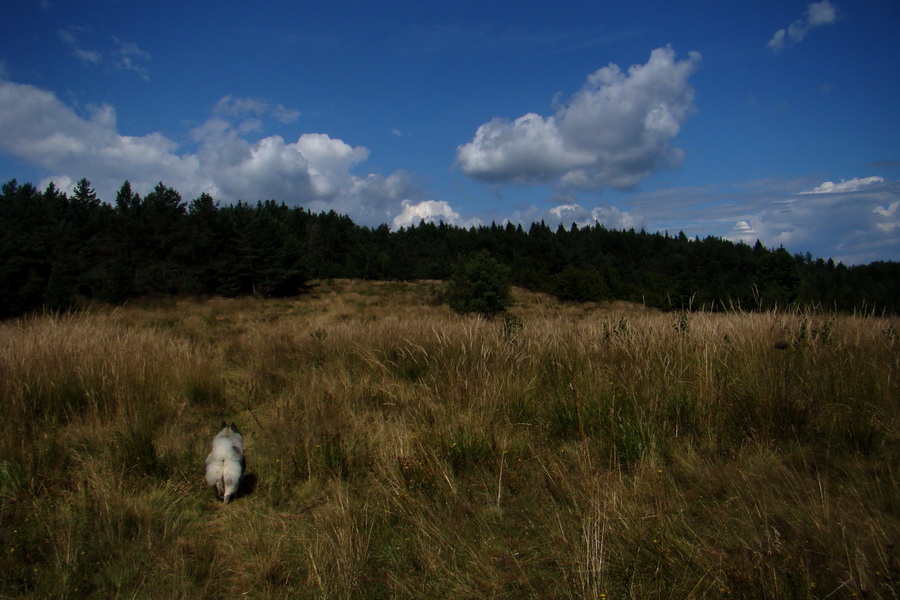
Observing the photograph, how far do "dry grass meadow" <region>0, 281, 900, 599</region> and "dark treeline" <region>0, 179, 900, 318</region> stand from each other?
5.73 feet

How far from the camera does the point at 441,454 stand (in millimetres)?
2613

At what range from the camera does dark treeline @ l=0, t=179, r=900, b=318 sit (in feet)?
73.2

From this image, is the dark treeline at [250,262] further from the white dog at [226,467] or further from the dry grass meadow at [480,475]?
the white dog at [226,467]

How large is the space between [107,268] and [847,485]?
42.6 metres

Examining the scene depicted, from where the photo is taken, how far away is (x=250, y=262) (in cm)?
3659

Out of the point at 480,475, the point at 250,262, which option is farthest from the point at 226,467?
the point at 250,262

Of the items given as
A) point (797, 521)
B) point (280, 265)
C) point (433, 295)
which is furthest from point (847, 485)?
point (280, 265)

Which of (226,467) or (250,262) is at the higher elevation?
(250,262)

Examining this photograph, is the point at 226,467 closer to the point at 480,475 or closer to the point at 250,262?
the point at 480,475

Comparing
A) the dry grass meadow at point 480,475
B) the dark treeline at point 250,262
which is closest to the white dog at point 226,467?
the dry grass meadow at point 480,475

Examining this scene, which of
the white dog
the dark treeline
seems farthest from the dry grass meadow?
the dark treeline

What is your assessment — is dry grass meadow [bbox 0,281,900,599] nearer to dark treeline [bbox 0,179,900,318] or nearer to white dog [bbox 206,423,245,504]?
white dog [bbox 206,423,245,504]

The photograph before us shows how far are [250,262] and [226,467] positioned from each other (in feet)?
124

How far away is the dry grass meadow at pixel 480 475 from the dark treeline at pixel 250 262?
5.73ft
